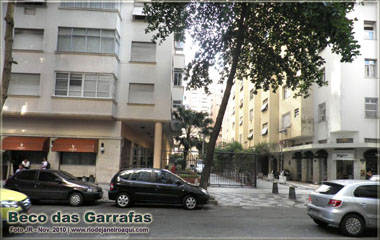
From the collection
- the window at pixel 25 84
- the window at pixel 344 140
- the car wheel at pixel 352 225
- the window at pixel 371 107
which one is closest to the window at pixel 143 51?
the window at pixel 25 84

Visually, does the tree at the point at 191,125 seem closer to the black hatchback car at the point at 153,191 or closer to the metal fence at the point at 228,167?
the metal fence at the point at 228,167

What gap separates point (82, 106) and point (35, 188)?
766 cm

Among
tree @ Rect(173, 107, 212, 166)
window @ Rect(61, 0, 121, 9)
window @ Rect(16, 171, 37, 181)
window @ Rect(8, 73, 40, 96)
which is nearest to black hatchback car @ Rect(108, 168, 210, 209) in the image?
window @ Rect(16, 171, 37, 181)

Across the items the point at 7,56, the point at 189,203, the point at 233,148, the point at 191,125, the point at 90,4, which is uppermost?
the point at 90,4

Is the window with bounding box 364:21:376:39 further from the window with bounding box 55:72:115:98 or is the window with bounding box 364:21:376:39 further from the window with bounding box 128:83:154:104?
the window with bounding box 55:72:115:98

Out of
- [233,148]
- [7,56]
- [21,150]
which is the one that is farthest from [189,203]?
[233,148]

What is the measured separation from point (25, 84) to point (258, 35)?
47.3 feet

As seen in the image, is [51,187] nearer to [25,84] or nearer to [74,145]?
[74,145]

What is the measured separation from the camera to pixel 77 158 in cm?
1953

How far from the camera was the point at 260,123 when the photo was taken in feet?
141

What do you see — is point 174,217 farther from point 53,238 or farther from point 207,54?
point 207,54

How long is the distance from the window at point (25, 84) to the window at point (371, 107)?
24.9 m

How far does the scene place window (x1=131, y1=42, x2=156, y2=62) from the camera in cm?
2027

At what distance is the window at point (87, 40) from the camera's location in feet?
61.6
